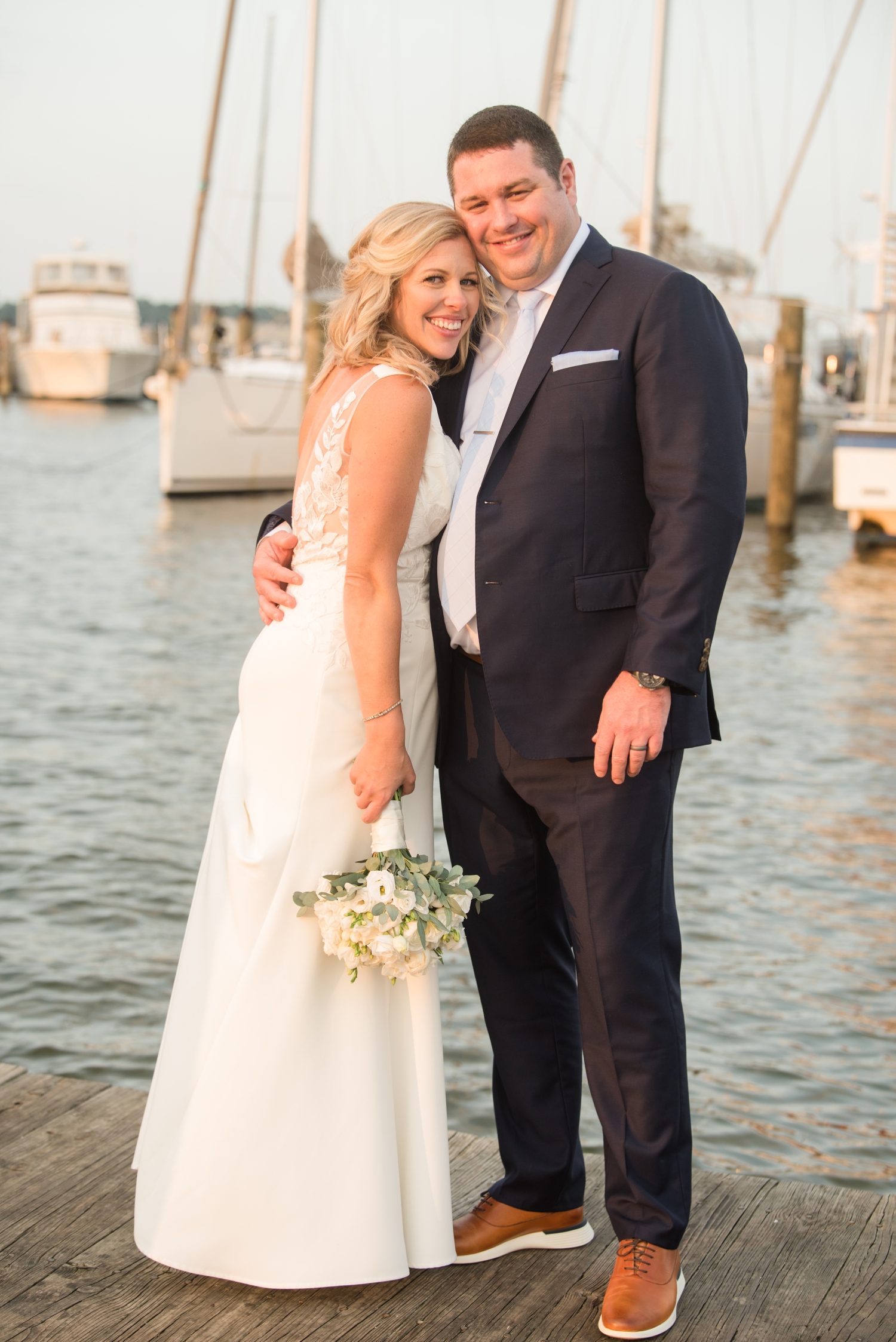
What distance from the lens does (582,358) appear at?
93.8 inches

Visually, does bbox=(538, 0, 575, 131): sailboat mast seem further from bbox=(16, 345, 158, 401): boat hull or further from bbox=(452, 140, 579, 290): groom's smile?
bbox=(16, 345, 158, 401): boat hull

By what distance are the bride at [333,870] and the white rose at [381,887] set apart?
14cm

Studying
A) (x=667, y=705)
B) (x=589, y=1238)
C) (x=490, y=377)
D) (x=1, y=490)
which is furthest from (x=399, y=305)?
(x=1, y=490)

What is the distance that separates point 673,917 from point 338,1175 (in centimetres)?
75

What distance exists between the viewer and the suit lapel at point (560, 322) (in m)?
2.42

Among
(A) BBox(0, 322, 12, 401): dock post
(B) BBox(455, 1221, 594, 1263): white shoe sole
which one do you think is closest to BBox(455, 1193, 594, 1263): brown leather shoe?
(B) BBox(455, 1221, 594, 1263): white shoe sole

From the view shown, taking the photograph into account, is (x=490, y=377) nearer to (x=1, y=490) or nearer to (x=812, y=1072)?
(x=812, y=1072)

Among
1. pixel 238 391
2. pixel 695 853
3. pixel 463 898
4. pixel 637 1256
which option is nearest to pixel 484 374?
pixel 463 898

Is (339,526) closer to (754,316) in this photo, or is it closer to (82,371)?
(754,316)

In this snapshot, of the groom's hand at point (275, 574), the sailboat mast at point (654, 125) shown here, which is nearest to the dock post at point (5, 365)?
the sailboat mast at point (654, 125)

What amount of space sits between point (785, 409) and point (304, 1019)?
1799 cm

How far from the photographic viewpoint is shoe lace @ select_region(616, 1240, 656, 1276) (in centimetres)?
234

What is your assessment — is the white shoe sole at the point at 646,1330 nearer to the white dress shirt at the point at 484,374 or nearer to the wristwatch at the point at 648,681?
the wristwatch at the point at 648,681

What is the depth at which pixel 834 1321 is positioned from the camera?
2293 mm
